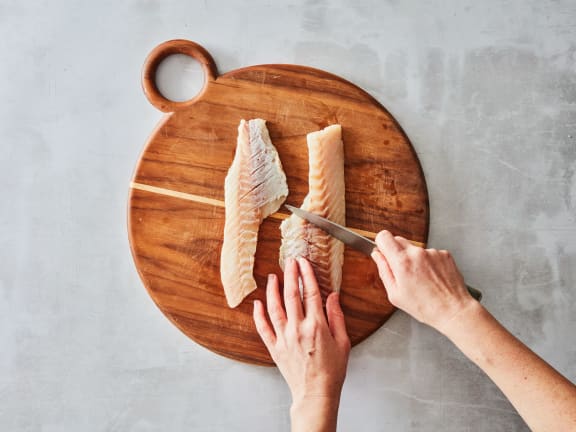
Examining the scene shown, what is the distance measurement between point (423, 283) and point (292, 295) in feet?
1.63

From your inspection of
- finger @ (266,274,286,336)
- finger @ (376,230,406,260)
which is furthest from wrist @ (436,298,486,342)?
finger @ (266,274,286,336)

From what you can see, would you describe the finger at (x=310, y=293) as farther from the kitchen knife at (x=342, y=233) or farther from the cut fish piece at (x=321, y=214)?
the kitchen knife at (x=342, y=233)

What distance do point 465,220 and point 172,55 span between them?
1476 mm

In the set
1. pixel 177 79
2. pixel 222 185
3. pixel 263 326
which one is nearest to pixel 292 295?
pixel 263 326

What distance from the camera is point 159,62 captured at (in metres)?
2.25

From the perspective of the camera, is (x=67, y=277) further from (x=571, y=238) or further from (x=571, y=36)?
(x=571, y=36)

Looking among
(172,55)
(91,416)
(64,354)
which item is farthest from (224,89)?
(91,416)

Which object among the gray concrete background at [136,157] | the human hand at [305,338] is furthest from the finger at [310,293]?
the gray concrete background at [136,157]

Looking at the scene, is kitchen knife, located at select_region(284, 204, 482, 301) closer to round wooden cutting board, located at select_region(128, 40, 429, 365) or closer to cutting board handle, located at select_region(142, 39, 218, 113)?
round wooden cutting board, located at select_region(128, 40, 429, 365)

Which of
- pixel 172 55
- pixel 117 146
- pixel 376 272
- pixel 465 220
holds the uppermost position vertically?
pixel 172 55

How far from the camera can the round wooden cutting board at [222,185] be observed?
2188 millimetres

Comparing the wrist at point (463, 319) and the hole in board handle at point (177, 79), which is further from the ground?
the hole in board handle at point (177, 79)

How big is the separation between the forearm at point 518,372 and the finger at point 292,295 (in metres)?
0.54

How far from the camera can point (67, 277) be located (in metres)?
2.35
